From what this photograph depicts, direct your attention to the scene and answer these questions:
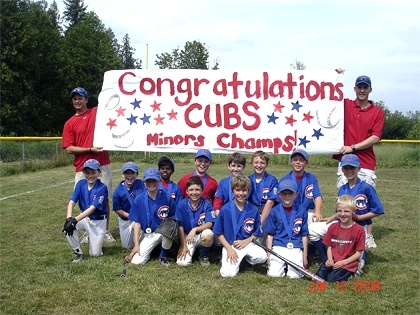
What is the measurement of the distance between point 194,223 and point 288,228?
111 centimetres

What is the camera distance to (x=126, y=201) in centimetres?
638

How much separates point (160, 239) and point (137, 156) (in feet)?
52.4

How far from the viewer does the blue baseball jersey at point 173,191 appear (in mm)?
5934

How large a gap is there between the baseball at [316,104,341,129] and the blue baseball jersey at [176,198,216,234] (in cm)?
189

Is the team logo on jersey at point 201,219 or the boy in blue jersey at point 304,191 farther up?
the boy in blue jersey at point 304,191

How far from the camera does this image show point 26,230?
745 cm

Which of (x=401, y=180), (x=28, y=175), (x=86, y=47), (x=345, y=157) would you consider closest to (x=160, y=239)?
(x=345, y=157)

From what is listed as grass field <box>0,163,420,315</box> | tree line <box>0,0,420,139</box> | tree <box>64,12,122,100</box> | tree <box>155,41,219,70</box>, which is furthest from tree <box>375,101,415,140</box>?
grass field <box>0,163,420,315</box>

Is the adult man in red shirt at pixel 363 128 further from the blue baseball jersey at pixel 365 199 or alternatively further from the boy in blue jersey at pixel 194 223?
the boy in blue jersey at pixel 194 223

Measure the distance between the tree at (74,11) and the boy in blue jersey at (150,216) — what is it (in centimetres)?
7293

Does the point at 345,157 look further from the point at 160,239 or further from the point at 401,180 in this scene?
the point at 401,180

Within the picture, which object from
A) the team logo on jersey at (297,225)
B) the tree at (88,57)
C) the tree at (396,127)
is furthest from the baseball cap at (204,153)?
the tree at (88,57)

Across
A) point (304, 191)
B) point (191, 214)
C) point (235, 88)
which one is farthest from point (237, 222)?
point (235, 88)

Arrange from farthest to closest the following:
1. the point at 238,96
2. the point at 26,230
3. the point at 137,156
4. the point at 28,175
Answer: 1. the point at 137,156
2. the point at 28,175
3. the point at 26,230
4. the point at 238,96
